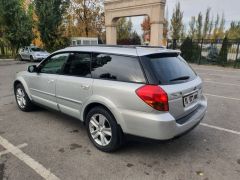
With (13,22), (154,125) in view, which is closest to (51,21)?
(13,22)

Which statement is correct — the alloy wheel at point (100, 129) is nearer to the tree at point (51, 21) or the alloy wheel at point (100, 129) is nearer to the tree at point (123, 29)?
the tree at point (51, 21)

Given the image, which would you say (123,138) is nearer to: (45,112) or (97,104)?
(97,104)

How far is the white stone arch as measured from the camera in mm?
18375

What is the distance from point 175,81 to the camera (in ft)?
10.2

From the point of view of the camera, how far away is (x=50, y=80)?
166 inches

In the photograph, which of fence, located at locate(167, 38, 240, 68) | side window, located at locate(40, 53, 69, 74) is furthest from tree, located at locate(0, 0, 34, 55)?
side window, located at locate(40, 53, 69, 74)

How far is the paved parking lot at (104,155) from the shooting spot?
9.38 feet

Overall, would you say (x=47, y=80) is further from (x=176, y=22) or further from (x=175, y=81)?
(x=176, y=22)

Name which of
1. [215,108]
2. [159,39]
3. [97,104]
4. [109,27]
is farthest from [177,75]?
[109,27]

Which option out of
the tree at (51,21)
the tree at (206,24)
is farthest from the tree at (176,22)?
the tree at (51,21)

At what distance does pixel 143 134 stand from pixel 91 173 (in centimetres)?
87

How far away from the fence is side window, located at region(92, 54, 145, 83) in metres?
15.7

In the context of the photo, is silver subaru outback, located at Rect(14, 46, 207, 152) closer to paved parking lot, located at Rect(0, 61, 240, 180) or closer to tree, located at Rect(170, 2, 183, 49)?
paved parking lot, located at Rect(0, 61, 240, 180)

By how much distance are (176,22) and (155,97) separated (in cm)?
3401
